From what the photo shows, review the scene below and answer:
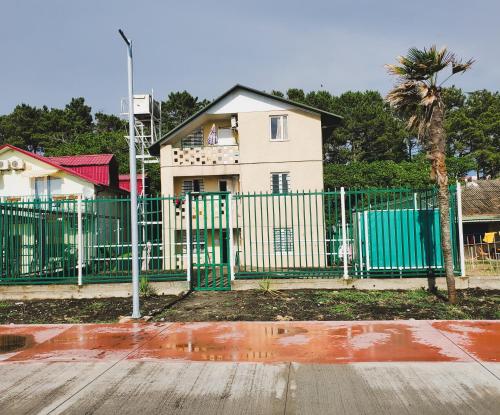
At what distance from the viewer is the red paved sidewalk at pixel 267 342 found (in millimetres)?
Answer: 6383

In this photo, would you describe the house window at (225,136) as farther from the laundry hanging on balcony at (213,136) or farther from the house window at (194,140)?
the house window at (194,140)

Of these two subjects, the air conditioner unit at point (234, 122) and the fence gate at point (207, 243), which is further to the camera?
the air conditioner unit at point (234, 122)

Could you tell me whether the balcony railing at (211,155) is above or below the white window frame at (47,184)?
above

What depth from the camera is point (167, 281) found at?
38.9 feet

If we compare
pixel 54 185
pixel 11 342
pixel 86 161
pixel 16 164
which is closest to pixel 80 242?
pixel 11 342

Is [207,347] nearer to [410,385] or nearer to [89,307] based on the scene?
[410,385]

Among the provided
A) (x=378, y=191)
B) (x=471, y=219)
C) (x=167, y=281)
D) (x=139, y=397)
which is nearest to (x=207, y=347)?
(x=139, y=397)

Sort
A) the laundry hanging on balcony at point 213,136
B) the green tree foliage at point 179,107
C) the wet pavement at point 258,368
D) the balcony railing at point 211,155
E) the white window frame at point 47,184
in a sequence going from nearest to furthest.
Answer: the wet pavement at point 258,368
the balcony railing at point 211,155
the laundry hanging on balcony at point 213,136
the white window frame at point 47,184
the green tree foliage at point 179,107

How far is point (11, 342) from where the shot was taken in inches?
307

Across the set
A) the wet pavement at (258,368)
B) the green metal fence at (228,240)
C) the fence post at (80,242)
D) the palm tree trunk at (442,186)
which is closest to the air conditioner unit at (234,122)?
the green metal fence at (228,240)

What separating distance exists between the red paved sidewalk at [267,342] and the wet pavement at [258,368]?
0.02 m

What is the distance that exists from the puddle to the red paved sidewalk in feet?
0.24

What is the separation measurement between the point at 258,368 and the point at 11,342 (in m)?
4.41

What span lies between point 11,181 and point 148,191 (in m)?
13.0
